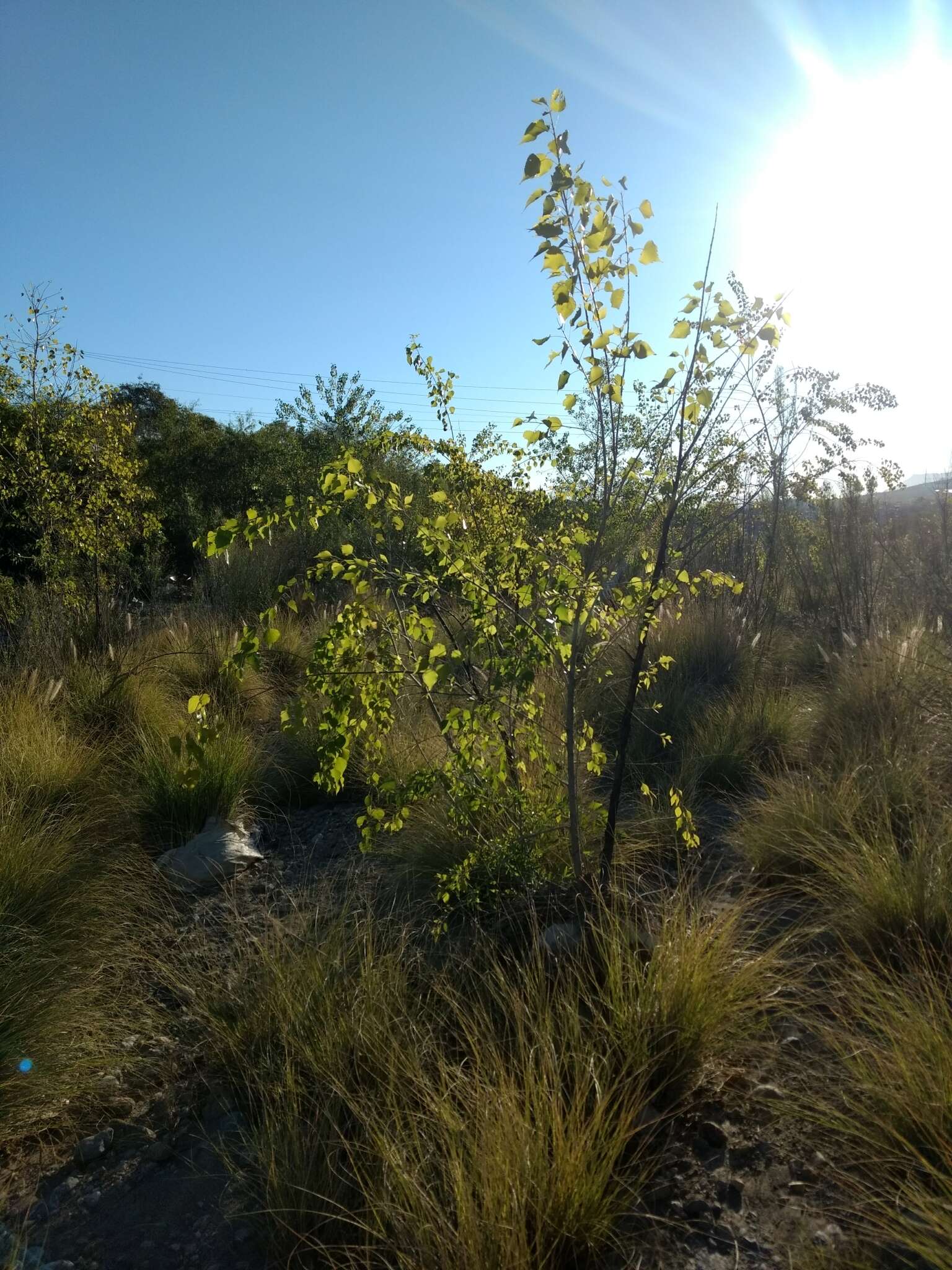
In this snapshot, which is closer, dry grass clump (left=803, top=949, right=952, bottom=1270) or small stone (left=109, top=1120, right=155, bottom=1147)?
dry grass clump (left=803, top=949, right=952, bottom=1270)

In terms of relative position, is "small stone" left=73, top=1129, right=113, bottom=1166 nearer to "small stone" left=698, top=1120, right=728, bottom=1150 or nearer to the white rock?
the white rock

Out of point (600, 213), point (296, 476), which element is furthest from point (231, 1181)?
point (296, 476)

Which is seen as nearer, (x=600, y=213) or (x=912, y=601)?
(x=600, y=213)

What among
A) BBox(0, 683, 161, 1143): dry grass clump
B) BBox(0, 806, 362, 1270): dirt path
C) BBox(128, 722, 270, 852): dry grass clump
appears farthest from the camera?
BBox(128, 722, 270, 852): dry grass clump

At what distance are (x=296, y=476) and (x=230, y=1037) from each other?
635 inches

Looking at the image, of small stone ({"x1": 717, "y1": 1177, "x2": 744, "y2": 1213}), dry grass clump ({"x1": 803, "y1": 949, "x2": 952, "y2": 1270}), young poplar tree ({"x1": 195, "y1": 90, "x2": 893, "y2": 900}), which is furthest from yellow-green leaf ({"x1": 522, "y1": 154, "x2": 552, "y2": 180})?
small stone ({"x1": 717, "y1": 1177, "x2": 744, "y2": 1213})

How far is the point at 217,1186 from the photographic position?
2508 millimetres

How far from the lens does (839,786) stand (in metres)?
4.11

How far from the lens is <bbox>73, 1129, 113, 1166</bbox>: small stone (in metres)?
2.67

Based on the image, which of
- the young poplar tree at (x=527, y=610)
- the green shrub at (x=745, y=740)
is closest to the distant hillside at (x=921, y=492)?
the green shrub at (x=745, y=740)

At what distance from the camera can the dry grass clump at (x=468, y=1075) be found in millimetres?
2023

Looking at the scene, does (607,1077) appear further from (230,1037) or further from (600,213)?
(600,213)

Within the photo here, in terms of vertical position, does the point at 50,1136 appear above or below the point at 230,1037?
below

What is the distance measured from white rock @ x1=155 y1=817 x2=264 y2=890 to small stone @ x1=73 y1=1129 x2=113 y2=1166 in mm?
1619
